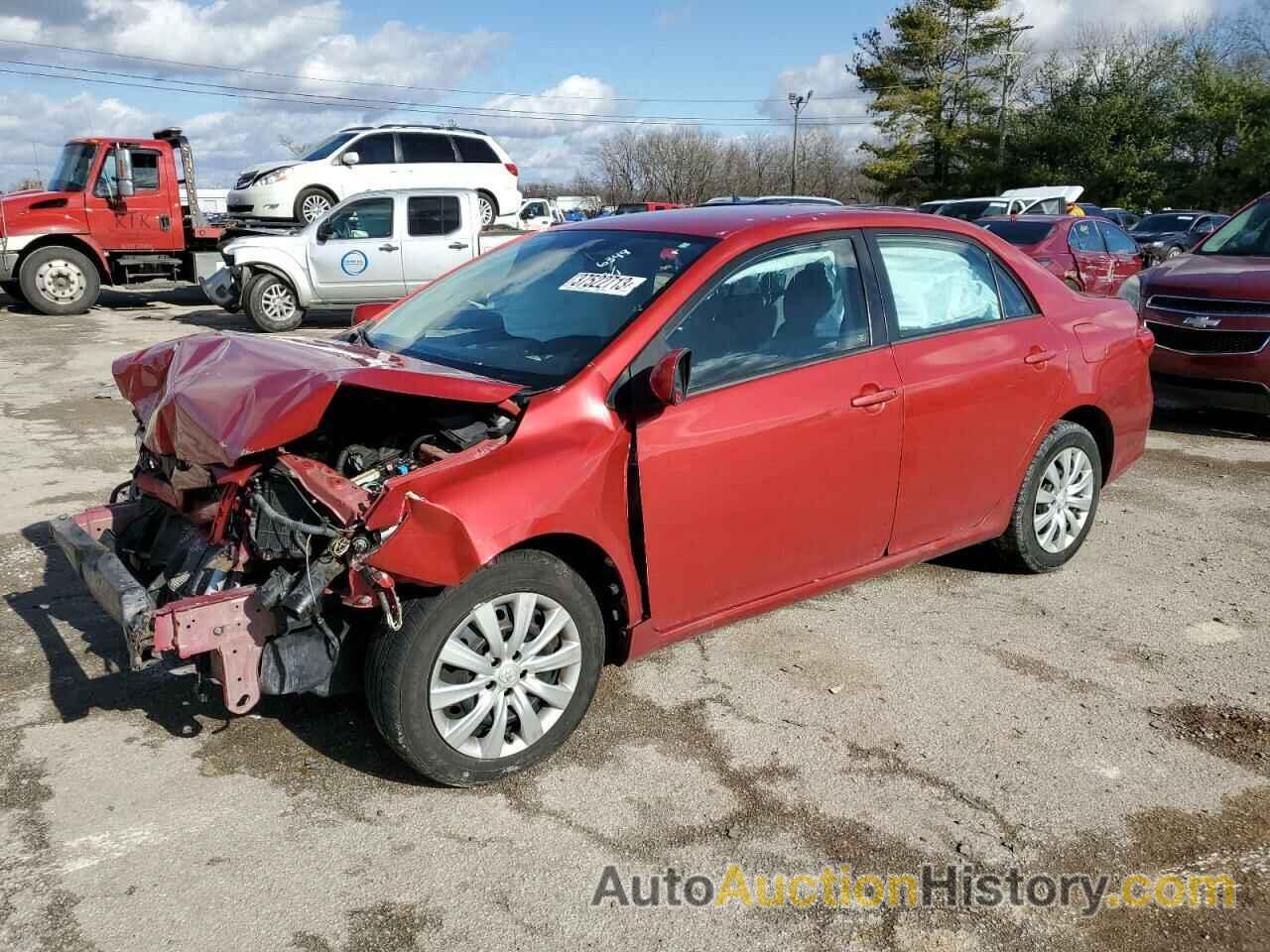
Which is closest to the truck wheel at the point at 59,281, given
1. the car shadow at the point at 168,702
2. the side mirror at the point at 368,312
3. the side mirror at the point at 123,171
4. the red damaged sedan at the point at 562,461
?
the side mirror at the point at 123,171

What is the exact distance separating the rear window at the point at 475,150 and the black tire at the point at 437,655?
1660 cm

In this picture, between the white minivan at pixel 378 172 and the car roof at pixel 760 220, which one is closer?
the car roof at pixel 760 220

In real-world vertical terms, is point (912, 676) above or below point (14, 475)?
below

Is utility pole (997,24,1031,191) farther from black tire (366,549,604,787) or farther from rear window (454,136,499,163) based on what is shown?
black tire (366,549,604,787)

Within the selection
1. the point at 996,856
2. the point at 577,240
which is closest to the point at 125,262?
the point at 577,240

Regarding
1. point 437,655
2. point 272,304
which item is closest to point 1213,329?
point 437,655

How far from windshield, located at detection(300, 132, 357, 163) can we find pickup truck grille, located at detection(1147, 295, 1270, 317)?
14146mm

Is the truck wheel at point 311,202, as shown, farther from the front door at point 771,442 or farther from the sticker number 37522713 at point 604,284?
the front door at point 771,442

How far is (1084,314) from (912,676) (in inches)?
81.2

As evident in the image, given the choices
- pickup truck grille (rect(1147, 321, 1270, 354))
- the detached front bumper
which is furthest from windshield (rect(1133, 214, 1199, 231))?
the detached front bumper

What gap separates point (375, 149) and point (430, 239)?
15.8 ft

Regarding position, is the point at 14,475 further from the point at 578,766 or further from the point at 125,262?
the point at 125,262

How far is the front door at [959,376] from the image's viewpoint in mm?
4156

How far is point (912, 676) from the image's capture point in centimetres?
407
